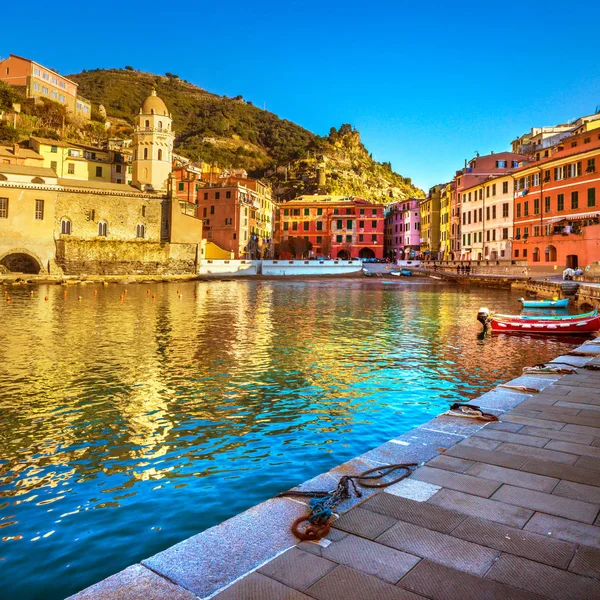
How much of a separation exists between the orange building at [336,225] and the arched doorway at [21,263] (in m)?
45.2

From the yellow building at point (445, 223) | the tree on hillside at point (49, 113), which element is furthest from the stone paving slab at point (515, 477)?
the tree on hillside at point (49, 113)

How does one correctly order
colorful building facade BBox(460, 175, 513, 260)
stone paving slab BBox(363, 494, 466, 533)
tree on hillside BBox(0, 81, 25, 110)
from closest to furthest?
stone paving slab BBox(363, 494, 466, 533) → colorful building facade BBox(460, 175, 513, 260) → tree on hillside BBox(0, 81, 25, 110)

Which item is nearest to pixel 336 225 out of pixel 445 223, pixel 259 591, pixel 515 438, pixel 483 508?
pixel 445 223

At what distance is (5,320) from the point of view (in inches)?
1015

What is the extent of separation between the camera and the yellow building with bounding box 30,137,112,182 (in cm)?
7244

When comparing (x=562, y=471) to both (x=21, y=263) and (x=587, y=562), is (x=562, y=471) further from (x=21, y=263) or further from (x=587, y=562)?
(x=21, y=263)

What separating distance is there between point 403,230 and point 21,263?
70135mm

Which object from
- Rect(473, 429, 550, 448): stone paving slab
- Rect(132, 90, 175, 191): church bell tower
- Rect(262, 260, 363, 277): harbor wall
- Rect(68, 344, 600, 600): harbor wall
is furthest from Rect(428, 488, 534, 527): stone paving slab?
Rect(132, 90, 175, 191): church bell tower

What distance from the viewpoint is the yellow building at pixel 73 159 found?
7244 cm

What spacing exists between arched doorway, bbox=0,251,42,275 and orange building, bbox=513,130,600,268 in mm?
57355

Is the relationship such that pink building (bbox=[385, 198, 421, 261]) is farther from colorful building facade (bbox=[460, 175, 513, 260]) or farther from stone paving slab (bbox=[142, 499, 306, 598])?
stone paving slab (bbox=[142, 499, 306, 598])

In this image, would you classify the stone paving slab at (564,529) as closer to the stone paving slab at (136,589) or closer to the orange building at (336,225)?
the stone paving slab at (136,589)

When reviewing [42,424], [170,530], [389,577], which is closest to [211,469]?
[170,530]

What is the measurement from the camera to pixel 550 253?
5453 centimetres
